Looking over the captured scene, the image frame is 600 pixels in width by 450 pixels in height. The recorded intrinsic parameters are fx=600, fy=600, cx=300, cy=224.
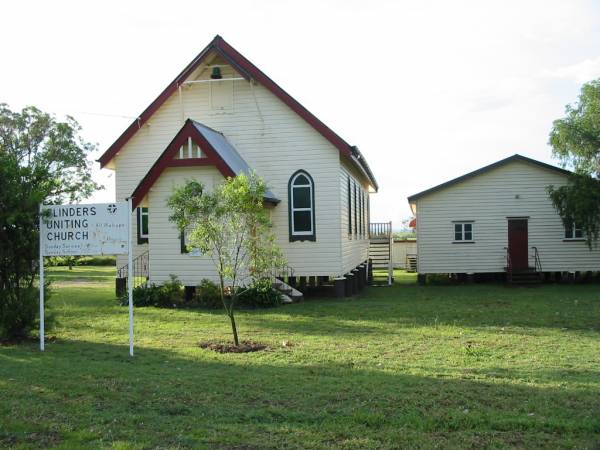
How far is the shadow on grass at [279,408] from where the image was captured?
19.9 ft

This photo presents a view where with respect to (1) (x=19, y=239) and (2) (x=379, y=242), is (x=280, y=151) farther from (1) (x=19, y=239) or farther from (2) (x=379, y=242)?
(2) (x=379, y=242)

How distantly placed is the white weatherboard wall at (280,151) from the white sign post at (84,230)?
8.09 m

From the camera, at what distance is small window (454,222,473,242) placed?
27672mm

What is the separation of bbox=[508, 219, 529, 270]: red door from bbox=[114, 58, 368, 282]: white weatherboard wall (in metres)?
10.5

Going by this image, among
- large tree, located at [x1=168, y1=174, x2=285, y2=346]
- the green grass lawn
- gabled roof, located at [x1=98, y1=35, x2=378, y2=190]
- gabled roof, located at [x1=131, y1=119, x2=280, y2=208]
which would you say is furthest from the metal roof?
large tree, located at [x1=168, y1=174, x2=285, y2=346]

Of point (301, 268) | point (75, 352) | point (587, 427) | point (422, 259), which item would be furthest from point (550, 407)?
point (422, 259)

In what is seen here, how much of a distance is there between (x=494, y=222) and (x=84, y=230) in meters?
20.6

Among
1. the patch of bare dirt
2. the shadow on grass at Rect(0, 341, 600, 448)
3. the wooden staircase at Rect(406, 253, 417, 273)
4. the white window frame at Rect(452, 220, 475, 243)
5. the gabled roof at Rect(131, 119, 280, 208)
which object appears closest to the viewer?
the shadow on grass at Rect(0, 341, 600, 448)

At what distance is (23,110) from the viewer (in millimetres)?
50438

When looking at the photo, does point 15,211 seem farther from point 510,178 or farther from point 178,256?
point 510,178

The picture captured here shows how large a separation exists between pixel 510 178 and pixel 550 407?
70.9 ft

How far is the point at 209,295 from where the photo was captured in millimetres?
18641

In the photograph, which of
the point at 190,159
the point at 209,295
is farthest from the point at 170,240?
the point at 190,159

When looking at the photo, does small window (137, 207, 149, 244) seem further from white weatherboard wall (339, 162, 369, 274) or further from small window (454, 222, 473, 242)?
small window (454, 222, 473, 242)
